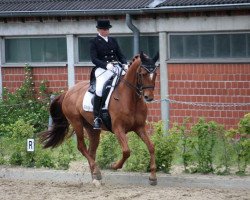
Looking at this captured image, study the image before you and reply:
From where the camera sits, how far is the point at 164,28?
67.8 ft

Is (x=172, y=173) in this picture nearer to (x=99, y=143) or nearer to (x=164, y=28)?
(x=99, y=143)

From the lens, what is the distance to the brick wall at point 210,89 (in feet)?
65.0

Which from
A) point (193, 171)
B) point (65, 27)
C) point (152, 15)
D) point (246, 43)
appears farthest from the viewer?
point (65, 27)

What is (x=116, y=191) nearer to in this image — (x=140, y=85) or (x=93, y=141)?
(x=140, y=85)

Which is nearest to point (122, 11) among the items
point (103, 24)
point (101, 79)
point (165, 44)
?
point (165, 44)

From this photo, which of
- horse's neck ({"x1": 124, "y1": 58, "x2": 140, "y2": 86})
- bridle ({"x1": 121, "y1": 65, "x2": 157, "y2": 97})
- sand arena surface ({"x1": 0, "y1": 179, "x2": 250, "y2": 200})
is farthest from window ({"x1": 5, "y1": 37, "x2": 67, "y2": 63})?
bridle ({"x1": 121, "y1": 65, "x2": 157, "y2": 97})

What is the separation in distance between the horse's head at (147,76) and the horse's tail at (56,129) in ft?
9.05

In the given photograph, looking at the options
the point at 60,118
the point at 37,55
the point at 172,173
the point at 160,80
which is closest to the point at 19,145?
the point at 60,118

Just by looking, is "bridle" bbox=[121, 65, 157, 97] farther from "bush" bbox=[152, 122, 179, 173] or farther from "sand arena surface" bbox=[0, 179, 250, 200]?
"sand arena surface" bbox=[0, 179, 250, 200]

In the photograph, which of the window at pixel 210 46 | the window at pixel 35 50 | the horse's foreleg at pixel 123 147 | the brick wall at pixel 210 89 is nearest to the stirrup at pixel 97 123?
the horse's foreleg at pixel 123 147

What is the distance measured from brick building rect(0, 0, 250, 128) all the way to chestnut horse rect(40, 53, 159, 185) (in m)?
3.10

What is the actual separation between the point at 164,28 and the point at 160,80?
122 centimetres

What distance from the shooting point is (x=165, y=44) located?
68.1ft

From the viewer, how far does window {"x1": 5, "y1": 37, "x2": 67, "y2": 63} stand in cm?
2297
